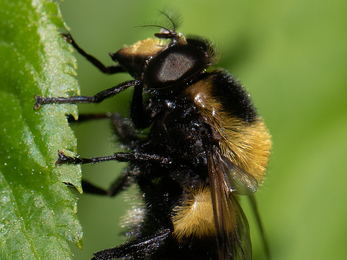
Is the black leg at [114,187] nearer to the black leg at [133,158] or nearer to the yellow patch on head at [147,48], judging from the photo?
the black leg at [133,158]

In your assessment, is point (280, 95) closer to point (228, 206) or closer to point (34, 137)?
point (228, 206)

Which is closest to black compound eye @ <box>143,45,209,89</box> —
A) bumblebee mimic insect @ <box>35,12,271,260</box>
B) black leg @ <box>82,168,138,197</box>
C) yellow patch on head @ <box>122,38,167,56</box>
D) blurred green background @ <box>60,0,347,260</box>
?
bumblebee mimic insect @ <box>35,12,271,260</box>

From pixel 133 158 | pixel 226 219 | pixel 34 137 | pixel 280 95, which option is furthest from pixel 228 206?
pixel 280 95

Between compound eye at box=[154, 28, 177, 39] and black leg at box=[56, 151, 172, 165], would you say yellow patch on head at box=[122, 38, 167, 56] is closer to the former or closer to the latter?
compound eye at box=[154, 28, 177, 39]

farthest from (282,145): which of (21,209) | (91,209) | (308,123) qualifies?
(21,209)

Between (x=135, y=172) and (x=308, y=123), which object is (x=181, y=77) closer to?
(x=135, y=172)

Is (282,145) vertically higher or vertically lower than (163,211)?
higher
